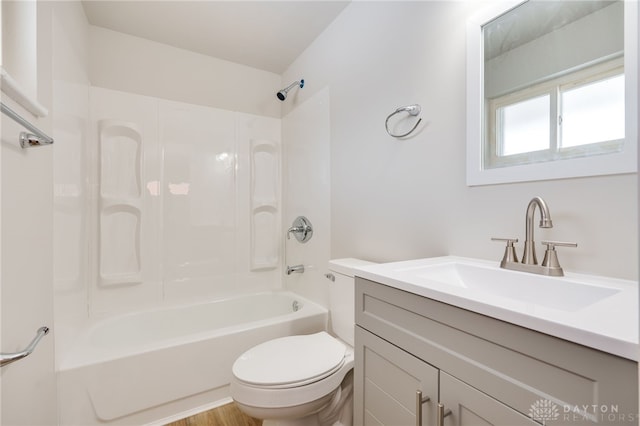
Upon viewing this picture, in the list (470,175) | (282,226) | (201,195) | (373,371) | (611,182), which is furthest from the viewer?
(282,226)

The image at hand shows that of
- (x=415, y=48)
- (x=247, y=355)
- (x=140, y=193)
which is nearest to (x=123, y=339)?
(x=140, y=193)

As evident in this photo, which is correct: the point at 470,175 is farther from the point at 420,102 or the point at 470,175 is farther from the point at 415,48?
the point at 415,48

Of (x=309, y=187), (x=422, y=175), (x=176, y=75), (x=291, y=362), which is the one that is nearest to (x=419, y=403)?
(x=291, y=362)

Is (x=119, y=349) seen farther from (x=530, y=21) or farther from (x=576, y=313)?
(x=530, y=21)

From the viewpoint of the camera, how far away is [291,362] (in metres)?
1.30

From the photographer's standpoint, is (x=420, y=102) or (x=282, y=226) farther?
(x=282, y=226)

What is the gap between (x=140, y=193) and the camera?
214 centimetres

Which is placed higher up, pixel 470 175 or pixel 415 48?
pixel 415 48

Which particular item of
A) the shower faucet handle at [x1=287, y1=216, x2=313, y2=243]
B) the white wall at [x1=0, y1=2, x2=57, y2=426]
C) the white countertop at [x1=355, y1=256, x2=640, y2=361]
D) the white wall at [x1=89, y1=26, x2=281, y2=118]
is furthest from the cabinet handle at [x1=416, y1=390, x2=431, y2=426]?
the white wall at [x1=89, y1=26, x2=281, y2=118]

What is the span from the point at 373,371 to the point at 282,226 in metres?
1.90

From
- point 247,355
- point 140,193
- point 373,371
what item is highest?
point 140,193

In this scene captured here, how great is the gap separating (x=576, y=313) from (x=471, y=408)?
1.02 feet

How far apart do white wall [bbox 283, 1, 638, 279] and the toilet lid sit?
1.81ft

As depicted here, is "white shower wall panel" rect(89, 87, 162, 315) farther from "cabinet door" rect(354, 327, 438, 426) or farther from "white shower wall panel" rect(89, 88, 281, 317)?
"cabinet door" rect(354, 327, 438, 426)
